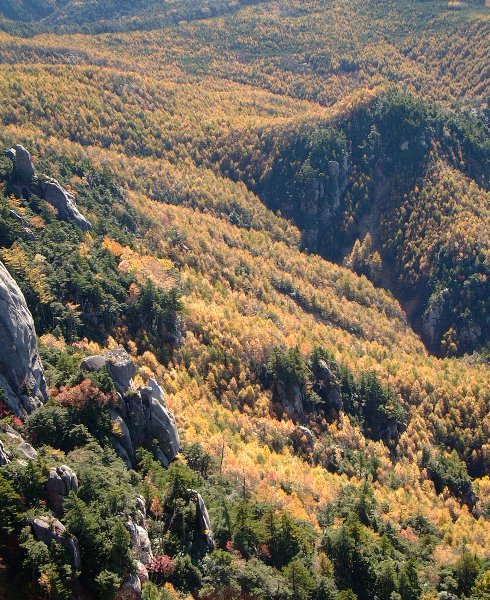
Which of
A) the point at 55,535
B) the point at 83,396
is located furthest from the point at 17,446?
the point at 83,396

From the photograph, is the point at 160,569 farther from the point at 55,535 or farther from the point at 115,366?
the point at 115,366

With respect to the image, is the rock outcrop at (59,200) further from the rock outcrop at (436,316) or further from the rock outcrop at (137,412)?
the rock outcrop at (436,316)

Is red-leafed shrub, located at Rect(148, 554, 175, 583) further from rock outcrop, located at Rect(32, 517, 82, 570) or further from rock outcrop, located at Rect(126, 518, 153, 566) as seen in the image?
rock outcrop, located at Rect(32, 517, 82, 570)

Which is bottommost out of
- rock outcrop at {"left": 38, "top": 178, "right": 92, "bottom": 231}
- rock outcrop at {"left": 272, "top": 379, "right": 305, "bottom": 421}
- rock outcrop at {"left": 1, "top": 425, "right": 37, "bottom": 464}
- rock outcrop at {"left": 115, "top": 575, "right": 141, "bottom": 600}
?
rock outcrop at {"left": 272, "top": 379, "right": 305, "bottom": 421}

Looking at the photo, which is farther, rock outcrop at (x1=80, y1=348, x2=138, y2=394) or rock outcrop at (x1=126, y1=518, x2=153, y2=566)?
rock outcrop at (x1=80, y1=348, x2=138, y2=394)

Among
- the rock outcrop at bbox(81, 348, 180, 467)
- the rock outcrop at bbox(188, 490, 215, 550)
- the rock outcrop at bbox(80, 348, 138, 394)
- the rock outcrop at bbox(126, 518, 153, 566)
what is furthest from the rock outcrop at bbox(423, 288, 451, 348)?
the rock outcrop at bbox(126, 518, 153, 566)

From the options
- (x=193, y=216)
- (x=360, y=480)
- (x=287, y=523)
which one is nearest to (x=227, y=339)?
(x=360, y=480)

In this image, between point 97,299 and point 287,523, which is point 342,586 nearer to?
point 287,523
